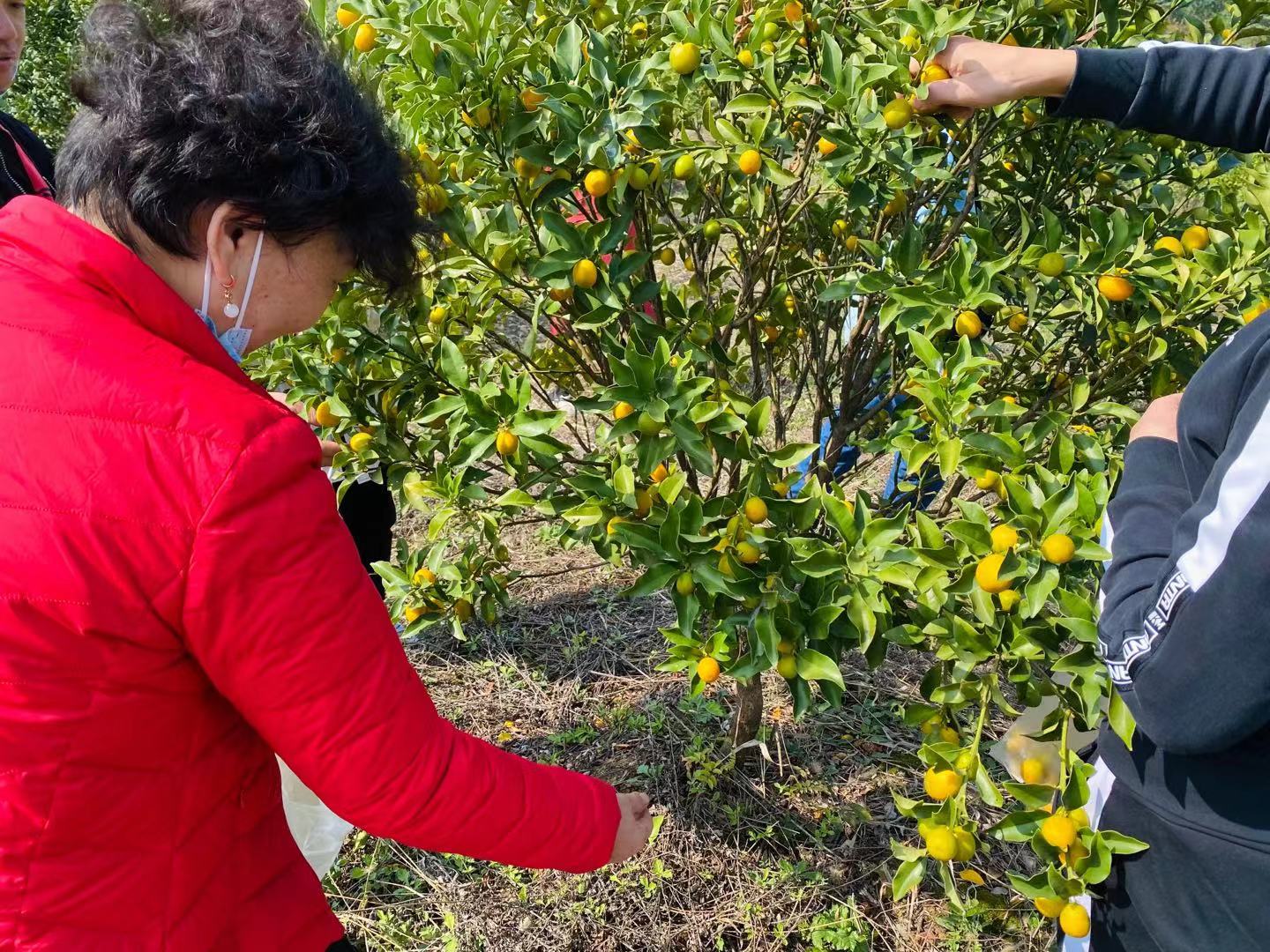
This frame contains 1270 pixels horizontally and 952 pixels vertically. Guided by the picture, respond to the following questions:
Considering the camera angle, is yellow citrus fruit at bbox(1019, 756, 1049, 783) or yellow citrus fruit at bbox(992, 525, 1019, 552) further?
yellow citrus fruit at bbox(1019, 756, 1049, 783)

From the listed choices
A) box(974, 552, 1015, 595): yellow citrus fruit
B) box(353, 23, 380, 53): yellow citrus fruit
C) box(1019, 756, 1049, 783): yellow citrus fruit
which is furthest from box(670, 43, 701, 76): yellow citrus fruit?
box(1019, 756, 1049, 783): yellow citrus fruit

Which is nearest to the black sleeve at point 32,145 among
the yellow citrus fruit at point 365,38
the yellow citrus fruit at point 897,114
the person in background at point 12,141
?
the person in background at point 12,141

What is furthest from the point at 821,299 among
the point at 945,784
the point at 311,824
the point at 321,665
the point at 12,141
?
the point at 12,141

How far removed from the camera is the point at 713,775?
7.55ft

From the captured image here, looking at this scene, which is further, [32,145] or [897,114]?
[32,145]

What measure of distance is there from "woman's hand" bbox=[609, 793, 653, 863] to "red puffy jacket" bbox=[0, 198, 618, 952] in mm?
235

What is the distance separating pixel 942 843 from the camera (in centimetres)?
124

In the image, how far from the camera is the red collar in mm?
834

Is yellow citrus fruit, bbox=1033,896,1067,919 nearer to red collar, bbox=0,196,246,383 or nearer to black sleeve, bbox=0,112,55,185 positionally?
red collar, bbox=0,196,246,383

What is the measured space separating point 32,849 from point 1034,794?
116 cm

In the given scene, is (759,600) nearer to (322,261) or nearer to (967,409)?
(967,409)

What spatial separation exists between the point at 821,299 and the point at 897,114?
32cm

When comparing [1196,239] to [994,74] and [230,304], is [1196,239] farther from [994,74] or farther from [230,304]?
[230,304]

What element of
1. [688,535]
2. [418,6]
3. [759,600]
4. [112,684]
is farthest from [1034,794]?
[418,6]
